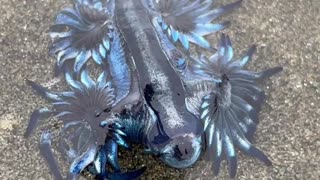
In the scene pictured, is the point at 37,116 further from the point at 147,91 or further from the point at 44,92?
the point at 147,91

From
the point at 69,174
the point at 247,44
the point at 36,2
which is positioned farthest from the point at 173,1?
the point at 69,174

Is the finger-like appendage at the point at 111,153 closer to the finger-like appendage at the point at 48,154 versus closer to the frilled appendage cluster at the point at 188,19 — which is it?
the finger-like appendage at the point at 48,154

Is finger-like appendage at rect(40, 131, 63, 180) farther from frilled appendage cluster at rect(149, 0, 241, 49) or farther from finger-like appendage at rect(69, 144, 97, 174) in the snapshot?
frilled appendage cluster at rect(149, 0, 241, 49)

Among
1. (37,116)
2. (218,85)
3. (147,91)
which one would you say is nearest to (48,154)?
(37,116)

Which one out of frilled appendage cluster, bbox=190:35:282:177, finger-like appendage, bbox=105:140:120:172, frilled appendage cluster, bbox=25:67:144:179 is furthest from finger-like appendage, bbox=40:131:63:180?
frilled appendage cluster, bbox=190:35:282:177

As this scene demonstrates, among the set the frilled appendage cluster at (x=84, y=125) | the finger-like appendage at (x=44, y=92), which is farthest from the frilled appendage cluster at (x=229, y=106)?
the finger-like appendage at (x=44, y=92)

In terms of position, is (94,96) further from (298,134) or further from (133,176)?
(298,134)
